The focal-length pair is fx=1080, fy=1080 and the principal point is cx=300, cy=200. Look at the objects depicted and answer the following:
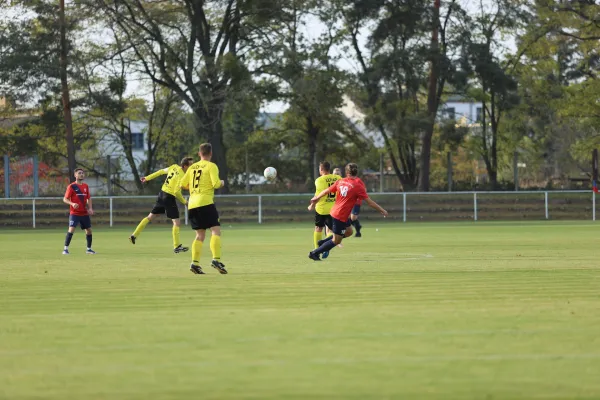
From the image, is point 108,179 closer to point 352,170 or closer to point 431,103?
point 431,103

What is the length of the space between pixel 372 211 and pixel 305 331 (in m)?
38.3

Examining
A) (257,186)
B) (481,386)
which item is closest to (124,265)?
(481,386)

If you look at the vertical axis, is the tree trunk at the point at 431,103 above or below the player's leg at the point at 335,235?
above

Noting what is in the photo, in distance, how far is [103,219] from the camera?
46375mm

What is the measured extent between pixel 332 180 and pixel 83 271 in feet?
21.3

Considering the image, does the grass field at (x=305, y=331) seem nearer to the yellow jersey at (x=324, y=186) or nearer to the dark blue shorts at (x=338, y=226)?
the dark blue shorts at (x=338, y=226)

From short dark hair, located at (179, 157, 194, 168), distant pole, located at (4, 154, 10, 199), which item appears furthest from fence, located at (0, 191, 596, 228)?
short dark hair, located at (179, 157, 194, 168)

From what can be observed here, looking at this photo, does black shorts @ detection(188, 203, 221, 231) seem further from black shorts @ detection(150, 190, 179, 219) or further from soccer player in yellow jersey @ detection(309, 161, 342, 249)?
black shorts @ detection(150, 190, 179, 219)

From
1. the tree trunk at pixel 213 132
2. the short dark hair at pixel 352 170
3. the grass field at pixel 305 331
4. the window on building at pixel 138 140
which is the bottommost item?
the grass field at pixel 305 331

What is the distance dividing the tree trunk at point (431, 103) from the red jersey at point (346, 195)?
101ft

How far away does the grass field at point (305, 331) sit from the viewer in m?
7.22

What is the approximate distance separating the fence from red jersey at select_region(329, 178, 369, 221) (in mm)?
26482

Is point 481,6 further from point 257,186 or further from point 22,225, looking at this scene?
point 22,225

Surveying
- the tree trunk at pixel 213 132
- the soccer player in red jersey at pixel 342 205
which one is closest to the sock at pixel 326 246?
the soccer player in red jersey at pixel 342 205
